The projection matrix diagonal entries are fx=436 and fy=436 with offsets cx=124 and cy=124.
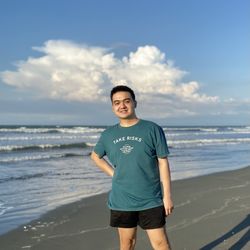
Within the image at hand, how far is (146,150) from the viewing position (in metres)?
3.55

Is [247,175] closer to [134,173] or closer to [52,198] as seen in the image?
[52,198]

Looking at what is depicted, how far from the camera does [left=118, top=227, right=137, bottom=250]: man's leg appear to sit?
3750mm

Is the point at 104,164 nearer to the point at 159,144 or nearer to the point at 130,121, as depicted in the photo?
the point at 130,121

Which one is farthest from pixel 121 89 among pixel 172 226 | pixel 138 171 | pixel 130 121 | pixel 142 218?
pixel 172 226

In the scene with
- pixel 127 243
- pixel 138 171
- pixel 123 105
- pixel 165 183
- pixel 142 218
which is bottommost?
pixel 127 243

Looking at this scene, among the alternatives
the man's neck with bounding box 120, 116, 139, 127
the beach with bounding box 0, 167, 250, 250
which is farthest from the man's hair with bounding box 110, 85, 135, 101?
the beach with bounding box 0, 167, 250, 250

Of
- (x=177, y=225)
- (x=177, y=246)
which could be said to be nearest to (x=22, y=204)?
(x=177, y=225)

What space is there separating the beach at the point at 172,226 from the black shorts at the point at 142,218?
5.51 ft

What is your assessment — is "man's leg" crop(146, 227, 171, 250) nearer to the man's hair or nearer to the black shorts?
the black shorts

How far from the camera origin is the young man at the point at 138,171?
140 inches

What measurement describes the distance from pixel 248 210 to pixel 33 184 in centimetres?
601

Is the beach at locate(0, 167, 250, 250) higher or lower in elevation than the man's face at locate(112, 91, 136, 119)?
lower

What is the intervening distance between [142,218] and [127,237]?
0.28m

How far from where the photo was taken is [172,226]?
634cm
